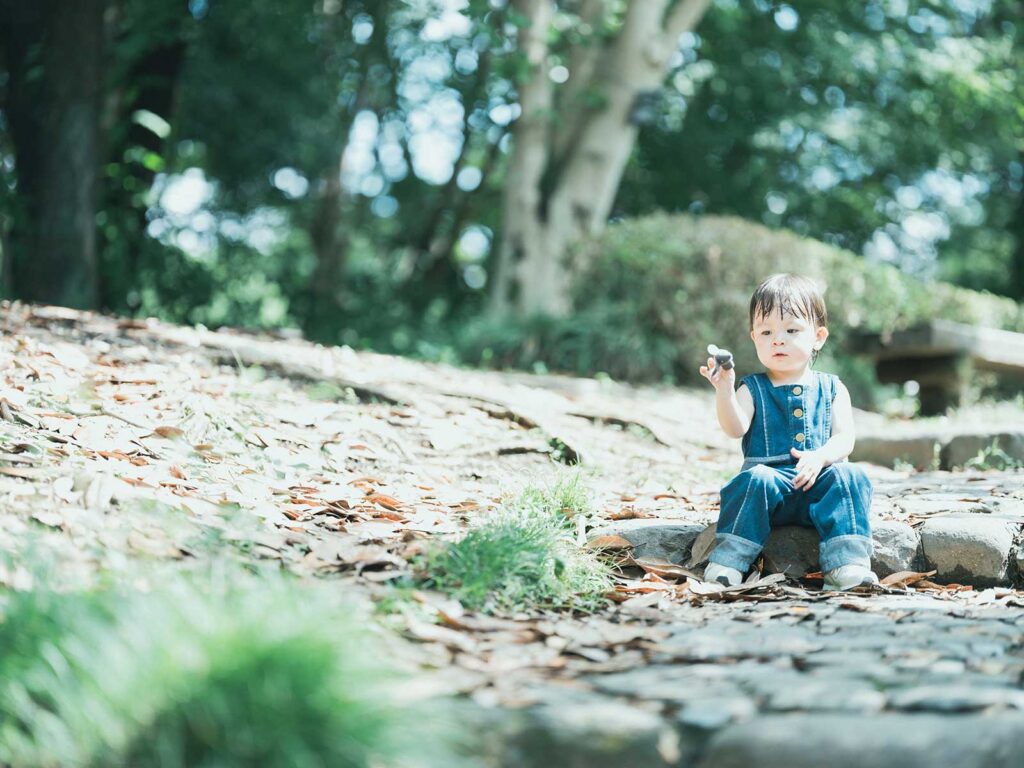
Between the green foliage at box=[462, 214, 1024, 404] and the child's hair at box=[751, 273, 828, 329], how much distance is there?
503 centimetres

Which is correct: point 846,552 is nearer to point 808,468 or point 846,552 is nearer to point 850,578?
point 850,578

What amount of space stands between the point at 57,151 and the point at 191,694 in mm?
6597

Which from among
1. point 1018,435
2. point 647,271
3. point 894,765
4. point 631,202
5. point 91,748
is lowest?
point 91,748

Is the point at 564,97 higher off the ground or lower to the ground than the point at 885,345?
higher

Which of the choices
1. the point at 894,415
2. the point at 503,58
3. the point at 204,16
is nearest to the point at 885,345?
the point at 894,415

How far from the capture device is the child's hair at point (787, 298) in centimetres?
350

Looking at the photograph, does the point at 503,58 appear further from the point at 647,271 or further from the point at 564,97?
the point at 647,271

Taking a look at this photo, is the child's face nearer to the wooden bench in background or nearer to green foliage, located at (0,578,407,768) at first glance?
green foliage, located at (0,578,407,768)

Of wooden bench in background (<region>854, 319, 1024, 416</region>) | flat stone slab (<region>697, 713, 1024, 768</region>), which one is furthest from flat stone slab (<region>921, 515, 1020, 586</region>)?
wooden bench in background (<region>854, 319, 1024, 416</region>)

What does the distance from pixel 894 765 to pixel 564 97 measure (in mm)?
8987

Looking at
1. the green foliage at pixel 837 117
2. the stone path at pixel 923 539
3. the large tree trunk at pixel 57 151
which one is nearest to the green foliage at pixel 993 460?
the stone path at pixel 923 539

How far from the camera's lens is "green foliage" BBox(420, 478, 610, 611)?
2754mm

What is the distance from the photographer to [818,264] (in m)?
8.98

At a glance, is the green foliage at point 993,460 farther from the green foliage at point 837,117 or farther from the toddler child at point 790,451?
the green foliage at point 837,117
